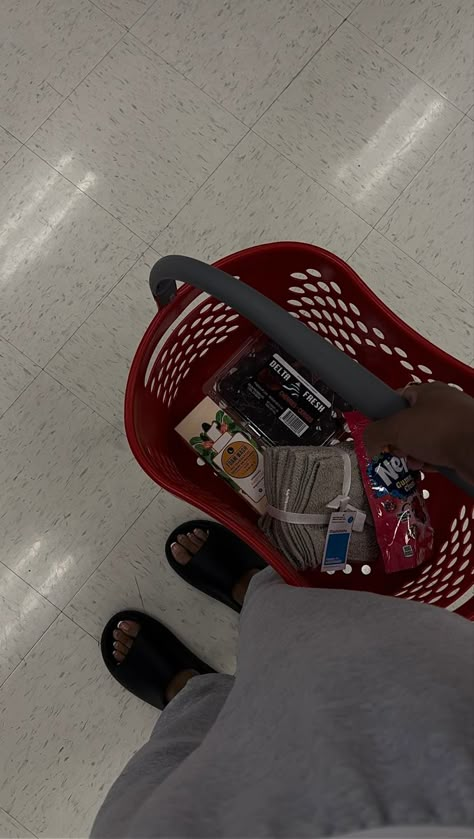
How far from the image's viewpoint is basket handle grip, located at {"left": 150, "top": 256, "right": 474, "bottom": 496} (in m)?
0.65

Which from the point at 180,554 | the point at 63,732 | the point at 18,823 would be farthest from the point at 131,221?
the point at 18,823

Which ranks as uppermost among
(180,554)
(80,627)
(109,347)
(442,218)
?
(442,218)

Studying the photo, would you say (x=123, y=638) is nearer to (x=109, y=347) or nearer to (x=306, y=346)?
(x=109, y=347)

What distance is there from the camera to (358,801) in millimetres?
454

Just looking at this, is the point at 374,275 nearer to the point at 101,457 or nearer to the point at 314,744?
the point at 101,457

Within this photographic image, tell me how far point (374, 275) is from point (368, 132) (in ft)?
1.17

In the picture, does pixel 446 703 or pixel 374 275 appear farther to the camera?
pixel 374 275

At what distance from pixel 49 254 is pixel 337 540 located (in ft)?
3.00

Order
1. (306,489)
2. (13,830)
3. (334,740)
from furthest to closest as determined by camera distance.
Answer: (13,830) < (306,489) < (334,740)

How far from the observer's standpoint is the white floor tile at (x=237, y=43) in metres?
1.51

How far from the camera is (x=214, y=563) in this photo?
139 centimetres

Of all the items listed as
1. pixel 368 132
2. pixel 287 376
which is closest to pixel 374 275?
pixel 368 132

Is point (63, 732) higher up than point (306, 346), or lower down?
lower down

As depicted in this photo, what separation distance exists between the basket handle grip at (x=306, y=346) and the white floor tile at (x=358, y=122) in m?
0.94
